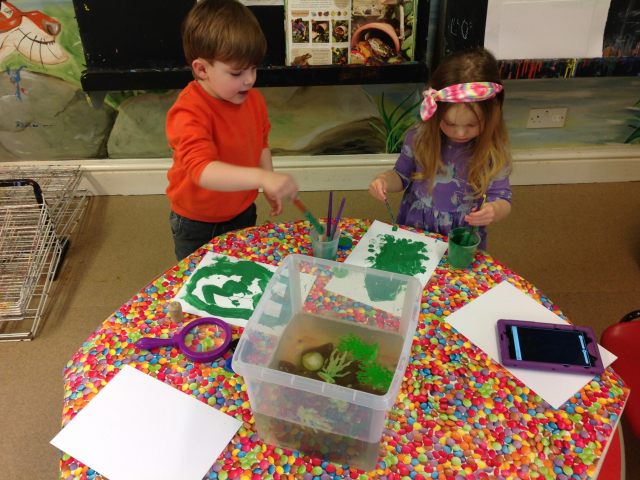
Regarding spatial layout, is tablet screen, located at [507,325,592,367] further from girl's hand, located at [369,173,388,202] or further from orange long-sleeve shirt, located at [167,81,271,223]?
orange long-sleeve shirt, located at [167,81,271,223]

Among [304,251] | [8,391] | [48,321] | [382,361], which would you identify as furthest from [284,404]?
[48,321]

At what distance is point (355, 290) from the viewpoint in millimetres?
875

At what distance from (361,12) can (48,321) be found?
6.00ft

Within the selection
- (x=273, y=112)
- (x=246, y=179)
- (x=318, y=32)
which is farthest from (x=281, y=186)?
(x=273, y=112)

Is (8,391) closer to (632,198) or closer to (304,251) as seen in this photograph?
(304,251)

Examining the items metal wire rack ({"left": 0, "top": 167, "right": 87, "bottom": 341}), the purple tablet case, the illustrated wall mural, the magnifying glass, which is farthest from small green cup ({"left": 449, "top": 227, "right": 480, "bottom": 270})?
metal wire rack ({"left": 0, "top": 167, "right": 87, "bottom": 341})

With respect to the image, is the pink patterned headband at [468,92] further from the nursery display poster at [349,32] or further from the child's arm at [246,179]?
the nursery display poster at [349,32]

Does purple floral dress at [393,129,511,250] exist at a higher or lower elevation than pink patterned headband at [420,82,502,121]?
lower

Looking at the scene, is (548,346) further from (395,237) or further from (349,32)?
(349,32)

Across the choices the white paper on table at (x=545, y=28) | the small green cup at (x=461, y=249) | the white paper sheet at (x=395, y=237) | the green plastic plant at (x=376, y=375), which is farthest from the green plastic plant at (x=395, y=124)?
the green plastic plant at (x=376, y=375)

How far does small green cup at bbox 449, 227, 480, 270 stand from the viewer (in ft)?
3.33

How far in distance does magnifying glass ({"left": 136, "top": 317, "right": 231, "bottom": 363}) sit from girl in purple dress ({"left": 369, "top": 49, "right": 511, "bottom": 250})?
0.58 metres

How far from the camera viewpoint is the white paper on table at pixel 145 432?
0.67 meters

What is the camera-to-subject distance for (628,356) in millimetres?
1132
